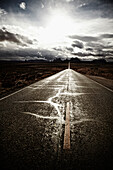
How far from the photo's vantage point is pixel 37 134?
294 centimetres

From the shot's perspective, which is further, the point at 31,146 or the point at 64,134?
the point at 64,134

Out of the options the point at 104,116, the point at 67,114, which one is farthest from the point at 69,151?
the point at 104,116

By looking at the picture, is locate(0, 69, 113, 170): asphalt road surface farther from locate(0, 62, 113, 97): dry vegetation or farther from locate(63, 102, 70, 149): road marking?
locate(0, 62, 113, 97): dry vegetation

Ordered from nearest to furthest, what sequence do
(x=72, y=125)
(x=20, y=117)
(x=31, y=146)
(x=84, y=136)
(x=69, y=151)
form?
(x=69, y=151) → (x=31, y=146) → (x=84, y=136) → (x=72, y=125) → (x=20, y=117)

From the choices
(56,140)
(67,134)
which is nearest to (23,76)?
(67,134)

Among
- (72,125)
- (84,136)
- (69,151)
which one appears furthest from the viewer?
(72,125)

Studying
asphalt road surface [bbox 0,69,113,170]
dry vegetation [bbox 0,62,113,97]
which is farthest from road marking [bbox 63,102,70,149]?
dry vegetation [bbox 0,62,113,97]

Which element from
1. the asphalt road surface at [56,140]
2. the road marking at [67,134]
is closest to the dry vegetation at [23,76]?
the asphalt road surface at [56,140]

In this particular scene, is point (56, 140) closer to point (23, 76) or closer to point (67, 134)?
point (67, 134)

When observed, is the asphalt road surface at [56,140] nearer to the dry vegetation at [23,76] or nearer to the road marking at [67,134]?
the road marking at [67,134]

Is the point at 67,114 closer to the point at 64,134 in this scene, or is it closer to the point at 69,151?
the point at 64,134

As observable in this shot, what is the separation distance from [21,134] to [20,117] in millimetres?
1067

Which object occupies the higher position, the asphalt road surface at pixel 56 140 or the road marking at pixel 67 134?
the road marking at pixel 67 134

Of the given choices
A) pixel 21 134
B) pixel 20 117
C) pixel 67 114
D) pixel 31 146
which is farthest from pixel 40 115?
pixel 31 146
